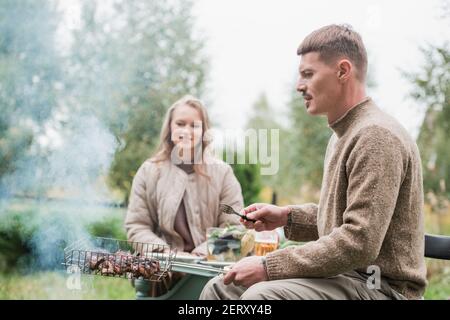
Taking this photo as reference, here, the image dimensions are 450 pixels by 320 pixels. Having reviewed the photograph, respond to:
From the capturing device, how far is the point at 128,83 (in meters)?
4.93

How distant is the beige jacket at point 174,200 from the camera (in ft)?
8.88

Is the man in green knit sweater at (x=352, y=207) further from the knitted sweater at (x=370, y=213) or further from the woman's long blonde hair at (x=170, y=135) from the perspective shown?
the woman's long blonde hair at (x=170, y=135)

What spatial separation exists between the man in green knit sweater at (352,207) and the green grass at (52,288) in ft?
9.17

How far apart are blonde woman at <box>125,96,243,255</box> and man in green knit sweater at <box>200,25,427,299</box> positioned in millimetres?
1187

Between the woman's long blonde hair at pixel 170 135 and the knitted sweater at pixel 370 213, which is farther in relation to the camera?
the woman's long blonde hair at pixel 170 135

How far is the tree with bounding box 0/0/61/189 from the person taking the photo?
152 inches

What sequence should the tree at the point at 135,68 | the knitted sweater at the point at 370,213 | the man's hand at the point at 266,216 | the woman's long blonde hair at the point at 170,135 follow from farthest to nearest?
the tree at the point at 135,68 < the woman's long blonde hair at the point at 170,135 < the man's hand at the point at 266,216 < the knitted sweater at the point at 370,213

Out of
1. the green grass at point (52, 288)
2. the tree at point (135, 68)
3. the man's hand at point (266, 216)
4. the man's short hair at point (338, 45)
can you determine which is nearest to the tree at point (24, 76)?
the tree at point (135, 68)

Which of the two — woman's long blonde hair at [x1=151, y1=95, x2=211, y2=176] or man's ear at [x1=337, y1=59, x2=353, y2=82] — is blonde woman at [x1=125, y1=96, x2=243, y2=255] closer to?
woman's long blonde hair at [x1=151, y1=95, x2=211, y2=176]

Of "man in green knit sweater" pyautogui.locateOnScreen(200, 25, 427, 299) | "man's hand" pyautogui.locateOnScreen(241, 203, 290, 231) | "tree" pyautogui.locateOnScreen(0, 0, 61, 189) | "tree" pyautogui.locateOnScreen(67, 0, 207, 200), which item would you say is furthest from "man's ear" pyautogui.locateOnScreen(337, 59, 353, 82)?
"tree" pyautogui.locateOnScreen(67, 0, 207, 200)

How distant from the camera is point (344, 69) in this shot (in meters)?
1.61

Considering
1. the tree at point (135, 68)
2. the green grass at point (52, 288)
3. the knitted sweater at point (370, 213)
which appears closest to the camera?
the knitted sweater at point (370, 213)

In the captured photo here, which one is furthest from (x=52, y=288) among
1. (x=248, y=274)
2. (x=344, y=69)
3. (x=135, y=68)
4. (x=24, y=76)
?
(x=344, y=69)

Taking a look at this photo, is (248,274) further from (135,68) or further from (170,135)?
(135,68)
